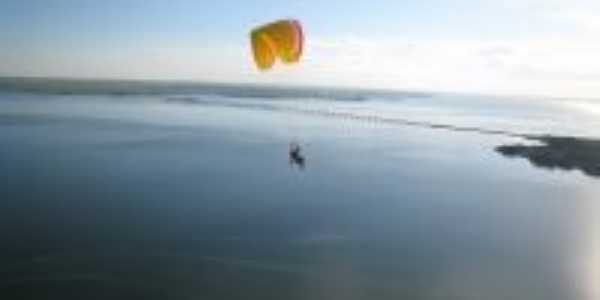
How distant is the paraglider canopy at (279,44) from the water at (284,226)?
5641 millimetres

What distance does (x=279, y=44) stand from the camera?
74.6ft

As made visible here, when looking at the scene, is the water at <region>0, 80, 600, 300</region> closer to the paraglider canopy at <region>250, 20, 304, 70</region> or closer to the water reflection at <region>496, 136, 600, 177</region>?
the water reflection at <region>496, 136, 600, 177</region>

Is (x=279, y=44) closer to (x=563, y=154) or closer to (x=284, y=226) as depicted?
(x=284, y=226)

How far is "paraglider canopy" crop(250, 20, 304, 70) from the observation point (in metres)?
22.6

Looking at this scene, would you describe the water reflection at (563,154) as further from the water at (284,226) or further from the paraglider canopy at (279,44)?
the paraglider canopy at (279,44)

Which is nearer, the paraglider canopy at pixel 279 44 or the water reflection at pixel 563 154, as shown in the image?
the paraglider canopy at pixel 279 44

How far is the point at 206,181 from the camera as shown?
106 feet

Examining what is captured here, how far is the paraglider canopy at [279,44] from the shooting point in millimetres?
22594

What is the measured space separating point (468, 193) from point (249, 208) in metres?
11.5

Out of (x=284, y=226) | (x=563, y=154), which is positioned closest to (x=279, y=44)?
(x=284, y=226)

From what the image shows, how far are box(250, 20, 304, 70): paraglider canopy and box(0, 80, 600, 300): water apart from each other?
18.5 feet

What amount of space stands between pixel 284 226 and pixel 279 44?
615 centimetres

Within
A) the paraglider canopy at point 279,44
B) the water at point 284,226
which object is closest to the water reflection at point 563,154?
the water at point 284,226

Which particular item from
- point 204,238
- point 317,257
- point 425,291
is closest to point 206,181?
point 204,238
